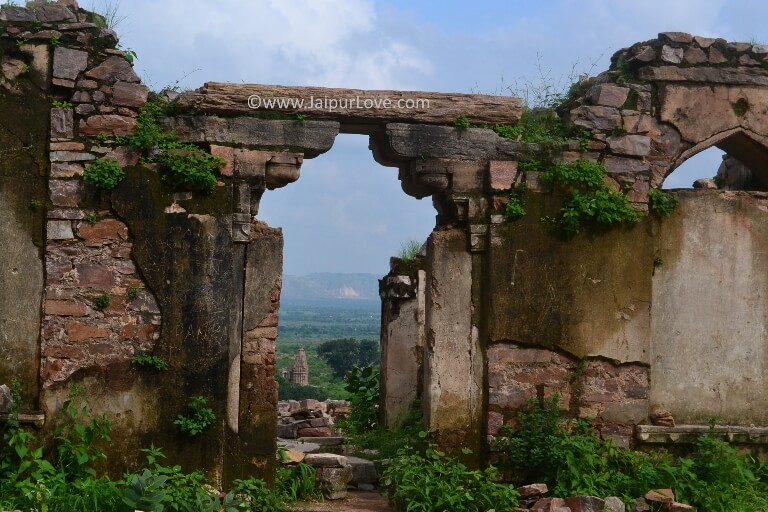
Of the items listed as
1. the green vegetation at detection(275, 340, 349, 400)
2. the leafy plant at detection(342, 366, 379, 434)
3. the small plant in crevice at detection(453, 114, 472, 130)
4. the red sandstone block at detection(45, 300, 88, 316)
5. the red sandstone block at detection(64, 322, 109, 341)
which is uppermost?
the small plant in crevice at detection(453, 114, 472, 130)

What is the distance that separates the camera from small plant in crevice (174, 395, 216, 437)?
8094mm

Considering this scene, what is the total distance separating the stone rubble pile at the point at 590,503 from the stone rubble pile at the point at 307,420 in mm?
4279

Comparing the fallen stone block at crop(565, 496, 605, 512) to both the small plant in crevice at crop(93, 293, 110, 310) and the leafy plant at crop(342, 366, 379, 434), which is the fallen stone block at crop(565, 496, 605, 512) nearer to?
the small plant in crevice at crop(93, 293, 110, 310)

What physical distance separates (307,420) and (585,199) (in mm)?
5223

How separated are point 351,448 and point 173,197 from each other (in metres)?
4.30

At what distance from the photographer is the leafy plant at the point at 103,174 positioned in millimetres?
8047

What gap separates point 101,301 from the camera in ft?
26.5

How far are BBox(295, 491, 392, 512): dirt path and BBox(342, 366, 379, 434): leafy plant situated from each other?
10.6 ft

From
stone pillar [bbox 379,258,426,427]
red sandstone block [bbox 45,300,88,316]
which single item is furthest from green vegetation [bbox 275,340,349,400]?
red sandstone block [bbox 45,300,88,316]

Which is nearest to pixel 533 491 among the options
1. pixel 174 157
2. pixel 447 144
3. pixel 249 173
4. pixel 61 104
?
pixel 447 144

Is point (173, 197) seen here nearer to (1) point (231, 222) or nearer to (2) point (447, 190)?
(1) point (231, 222)

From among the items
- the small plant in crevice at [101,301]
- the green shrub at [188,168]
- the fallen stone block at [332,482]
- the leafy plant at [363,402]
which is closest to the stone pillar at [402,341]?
the leafy plant at [363,402]

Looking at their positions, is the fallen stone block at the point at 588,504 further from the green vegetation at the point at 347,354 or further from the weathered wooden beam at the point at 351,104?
the green vegetation at the point at 347,354

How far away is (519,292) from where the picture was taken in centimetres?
874
